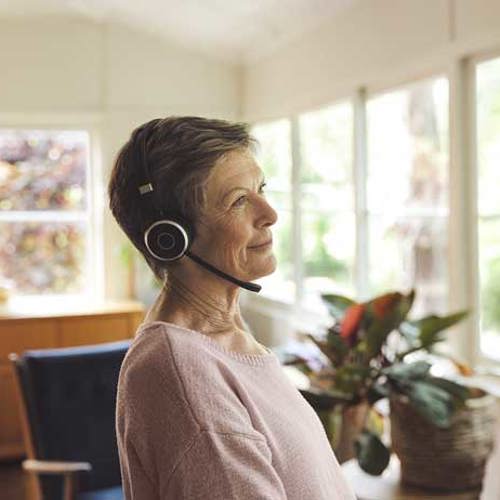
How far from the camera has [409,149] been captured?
3.53 m

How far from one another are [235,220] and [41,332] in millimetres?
4022

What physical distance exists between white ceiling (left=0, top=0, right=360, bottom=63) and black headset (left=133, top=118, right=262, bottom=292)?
2.97 meters

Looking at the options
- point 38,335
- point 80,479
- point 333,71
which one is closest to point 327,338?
point 80,479

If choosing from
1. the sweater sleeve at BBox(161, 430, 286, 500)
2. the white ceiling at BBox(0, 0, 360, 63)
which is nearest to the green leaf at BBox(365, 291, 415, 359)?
the sweater sleeve at BBox(161, 430, 286, 500)

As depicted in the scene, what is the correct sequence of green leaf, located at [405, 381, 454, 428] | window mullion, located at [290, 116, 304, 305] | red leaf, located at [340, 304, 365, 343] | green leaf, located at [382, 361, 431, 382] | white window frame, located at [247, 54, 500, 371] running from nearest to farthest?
green leaf, located at [405, 381, 454, 428], green leaf, located at [382, 361, 431, 382], red leaf, located at [340, 304, 365, 343], white window frame, located at [247, 54, 500, 371], window mullion, located at [290, 116, 304, 305]

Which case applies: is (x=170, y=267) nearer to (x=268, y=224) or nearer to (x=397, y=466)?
(x=268, y=224)

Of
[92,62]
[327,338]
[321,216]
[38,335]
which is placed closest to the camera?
[327,338]

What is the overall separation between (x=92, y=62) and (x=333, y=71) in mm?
1826

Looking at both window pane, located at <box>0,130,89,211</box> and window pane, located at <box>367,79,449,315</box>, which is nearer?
window pane, located at <box>367,79,449,315</box>

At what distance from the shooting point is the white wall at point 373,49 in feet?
9.18

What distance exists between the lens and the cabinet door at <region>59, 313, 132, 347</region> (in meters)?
4.74

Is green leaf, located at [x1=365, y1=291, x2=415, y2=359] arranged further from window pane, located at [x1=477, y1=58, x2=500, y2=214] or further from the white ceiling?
the white ceiling

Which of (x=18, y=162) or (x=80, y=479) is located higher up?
(x=18, y=162)

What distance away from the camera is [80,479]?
9.45 feet
